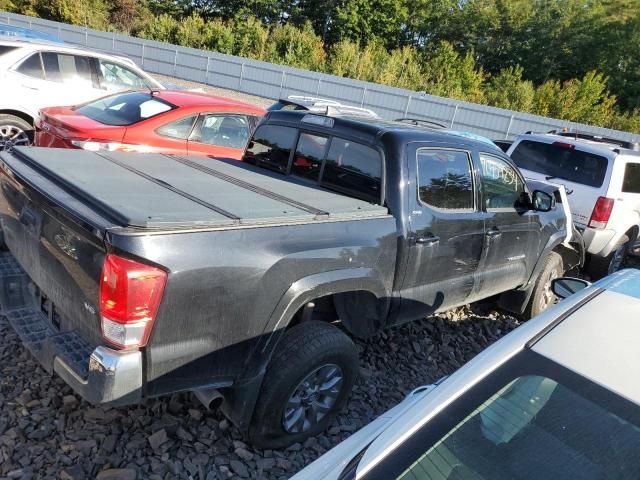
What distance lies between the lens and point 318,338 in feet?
8.98

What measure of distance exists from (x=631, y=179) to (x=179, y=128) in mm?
5982

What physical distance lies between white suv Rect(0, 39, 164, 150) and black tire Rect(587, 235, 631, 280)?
8.04 metres

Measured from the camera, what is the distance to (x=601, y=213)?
20.2 feet

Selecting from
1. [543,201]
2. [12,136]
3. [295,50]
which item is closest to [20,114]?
[12,136]

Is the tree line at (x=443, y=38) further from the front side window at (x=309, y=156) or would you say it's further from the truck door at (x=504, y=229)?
the front side window at (x=309, y=156)

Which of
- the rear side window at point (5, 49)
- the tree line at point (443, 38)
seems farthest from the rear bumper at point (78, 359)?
the tree line at point (443, 38)

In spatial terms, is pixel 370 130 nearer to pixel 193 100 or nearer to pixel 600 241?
pixel 193 100

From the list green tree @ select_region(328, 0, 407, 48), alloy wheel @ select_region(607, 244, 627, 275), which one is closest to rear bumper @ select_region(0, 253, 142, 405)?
alloy wheel @ select_region(607, 244, 627, 275)

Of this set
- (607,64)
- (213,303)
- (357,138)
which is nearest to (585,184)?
(357,138)

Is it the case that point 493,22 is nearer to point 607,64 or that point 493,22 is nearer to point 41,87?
point 607,64

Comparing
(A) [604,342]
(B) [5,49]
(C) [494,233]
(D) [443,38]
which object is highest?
(D) [443,38]

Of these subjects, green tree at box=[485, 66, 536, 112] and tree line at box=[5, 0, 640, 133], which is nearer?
green tree at box=[485, 66, 536, 112]

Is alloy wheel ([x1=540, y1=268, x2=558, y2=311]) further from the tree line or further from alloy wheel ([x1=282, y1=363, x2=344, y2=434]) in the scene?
the tree line

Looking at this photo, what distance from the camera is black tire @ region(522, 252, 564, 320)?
5062 millimetres
